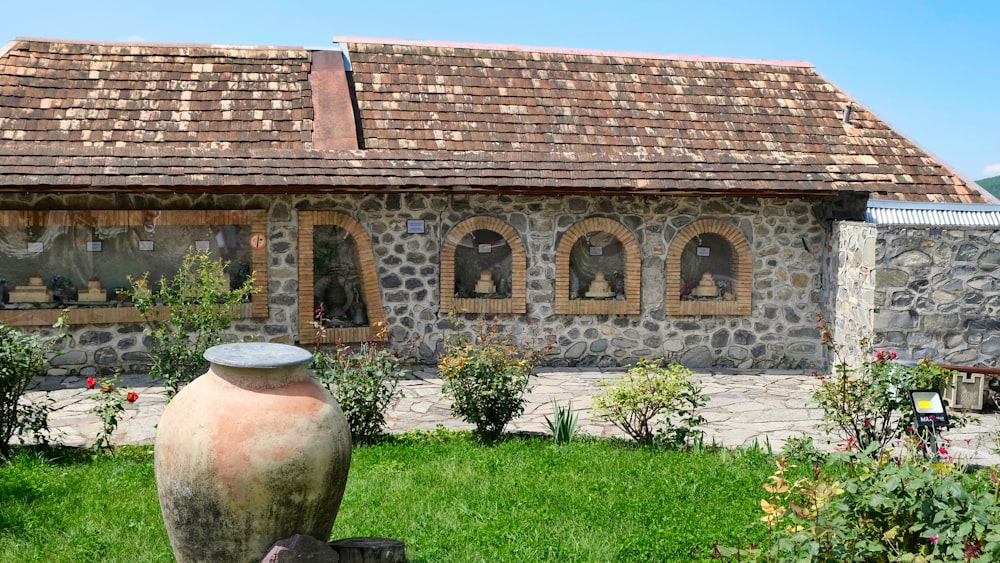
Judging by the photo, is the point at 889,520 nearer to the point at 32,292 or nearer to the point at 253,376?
the point at 253,376

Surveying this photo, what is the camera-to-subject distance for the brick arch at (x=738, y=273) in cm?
1366

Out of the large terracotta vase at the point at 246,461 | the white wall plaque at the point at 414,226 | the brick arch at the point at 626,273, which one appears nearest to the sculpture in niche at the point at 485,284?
the brick arch at the point at 626,273

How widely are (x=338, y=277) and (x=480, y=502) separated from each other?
6923 millimetres

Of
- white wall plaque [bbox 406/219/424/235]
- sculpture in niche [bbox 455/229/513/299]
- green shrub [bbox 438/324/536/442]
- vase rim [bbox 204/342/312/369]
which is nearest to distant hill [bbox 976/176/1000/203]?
sculpture in niche [bbox 455/229/513/299]

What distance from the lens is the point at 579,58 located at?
15.9 metres

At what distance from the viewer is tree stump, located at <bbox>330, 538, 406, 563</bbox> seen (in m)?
5.45

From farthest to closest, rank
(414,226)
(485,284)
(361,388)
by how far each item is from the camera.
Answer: (485,284) → (414,226) → (361,388)

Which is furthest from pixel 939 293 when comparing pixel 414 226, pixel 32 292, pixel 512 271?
pixel 32 292

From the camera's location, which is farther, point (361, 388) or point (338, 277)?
point (338, 277)

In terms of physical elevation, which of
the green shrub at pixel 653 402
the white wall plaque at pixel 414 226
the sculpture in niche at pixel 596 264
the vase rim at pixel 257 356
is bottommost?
the green shrub at pixel 653 402

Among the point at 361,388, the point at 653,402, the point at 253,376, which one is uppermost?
the point at 253,376

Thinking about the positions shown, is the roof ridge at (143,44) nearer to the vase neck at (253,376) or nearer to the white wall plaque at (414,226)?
the white wall plaque at (414,226)

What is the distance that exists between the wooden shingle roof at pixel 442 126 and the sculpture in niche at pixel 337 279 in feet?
3.69

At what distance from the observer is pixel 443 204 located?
13227 millimetres
